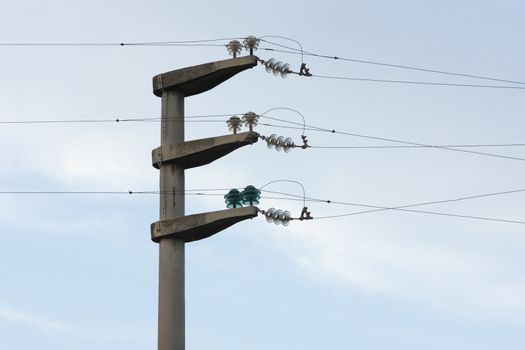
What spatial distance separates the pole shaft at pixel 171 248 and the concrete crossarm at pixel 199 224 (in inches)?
10.6

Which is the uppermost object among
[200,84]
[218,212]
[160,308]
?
[200,84]

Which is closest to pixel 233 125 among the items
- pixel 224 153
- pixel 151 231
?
pixel 224 153

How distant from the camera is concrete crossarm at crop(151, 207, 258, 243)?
4391 centimetres

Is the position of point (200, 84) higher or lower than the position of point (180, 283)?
higher

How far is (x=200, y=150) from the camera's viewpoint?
44.8 m

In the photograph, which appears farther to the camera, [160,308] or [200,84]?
[200,84]

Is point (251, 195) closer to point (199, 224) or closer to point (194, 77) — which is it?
point (199, 224)

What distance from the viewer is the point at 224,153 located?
4550cm

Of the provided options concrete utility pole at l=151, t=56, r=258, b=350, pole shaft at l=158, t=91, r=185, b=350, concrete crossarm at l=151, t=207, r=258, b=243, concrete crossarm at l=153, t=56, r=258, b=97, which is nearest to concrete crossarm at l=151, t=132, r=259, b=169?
concrete utility pole at l=151, t=56, r=258, b=350

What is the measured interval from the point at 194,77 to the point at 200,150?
9.27 ft

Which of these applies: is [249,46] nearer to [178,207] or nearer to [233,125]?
[233,125]

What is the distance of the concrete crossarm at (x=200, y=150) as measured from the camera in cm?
4438

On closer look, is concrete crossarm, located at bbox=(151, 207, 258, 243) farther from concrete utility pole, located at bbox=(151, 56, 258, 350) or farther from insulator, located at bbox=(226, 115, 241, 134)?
insulator, located at bbox=(226, 115, 241, 134)

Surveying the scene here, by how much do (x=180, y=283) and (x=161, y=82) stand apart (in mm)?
6784
